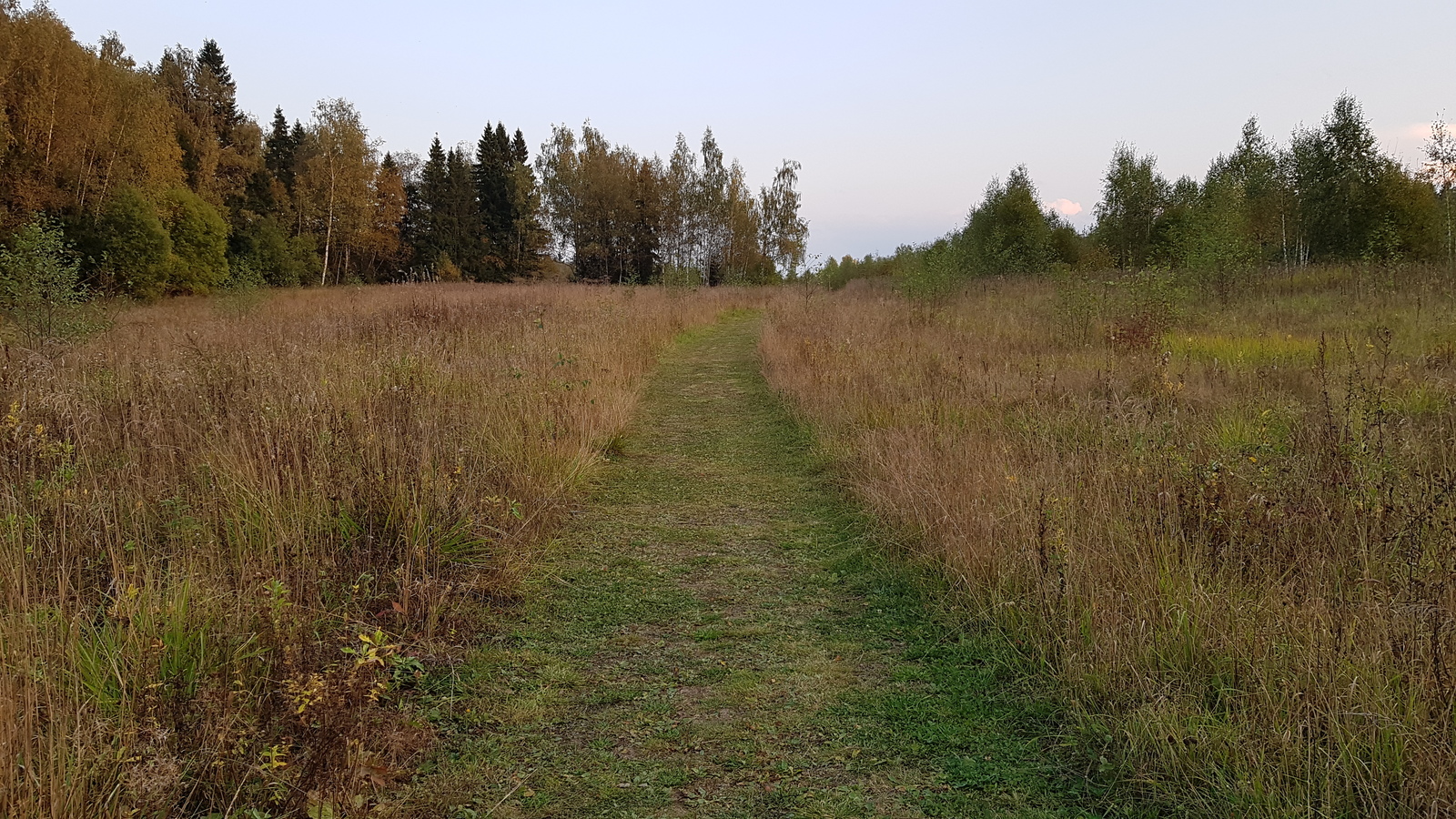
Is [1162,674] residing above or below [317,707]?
below

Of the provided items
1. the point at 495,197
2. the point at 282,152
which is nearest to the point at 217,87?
the point at 282,152

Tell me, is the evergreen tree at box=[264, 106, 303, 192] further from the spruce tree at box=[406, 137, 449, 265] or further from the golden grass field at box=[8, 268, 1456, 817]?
the golden grass field at box=[8, 268, 1456, 817]

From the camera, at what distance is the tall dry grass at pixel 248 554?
6.84 ft

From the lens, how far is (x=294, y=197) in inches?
1587

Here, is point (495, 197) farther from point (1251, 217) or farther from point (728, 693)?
point (728, 693)

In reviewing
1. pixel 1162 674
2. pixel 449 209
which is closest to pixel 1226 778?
pixel 1162 674

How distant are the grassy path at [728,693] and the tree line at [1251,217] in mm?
15284

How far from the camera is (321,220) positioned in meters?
41.9

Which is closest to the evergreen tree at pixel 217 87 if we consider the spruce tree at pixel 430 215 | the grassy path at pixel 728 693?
the spruce tree at pixel 430 215

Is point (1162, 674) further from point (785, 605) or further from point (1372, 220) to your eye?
point (1372, 220)

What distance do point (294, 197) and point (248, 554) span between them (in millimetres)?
45278

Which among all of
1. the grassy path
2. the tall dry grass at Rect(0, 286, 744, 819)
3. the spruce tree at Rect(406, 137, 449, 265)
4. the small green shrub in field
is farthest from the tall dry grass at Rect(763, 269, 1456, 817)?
the spruce tree at Rect(406, 137, 449, 265)

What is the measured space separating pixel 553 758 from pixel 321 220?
156 feet

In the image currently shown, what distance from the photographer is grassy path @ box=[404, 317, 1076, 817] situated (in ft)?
7.91
